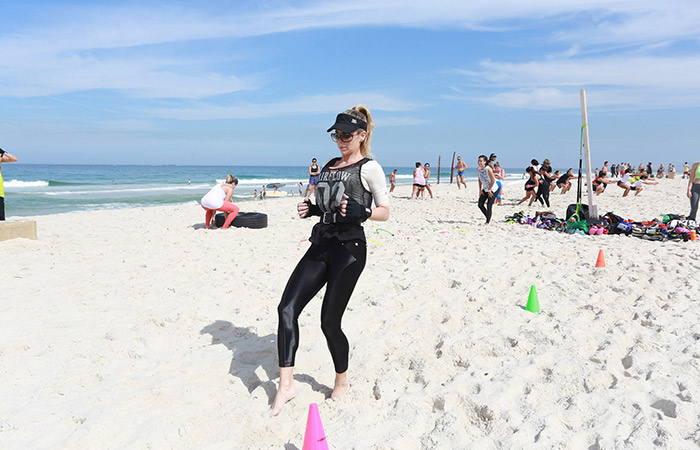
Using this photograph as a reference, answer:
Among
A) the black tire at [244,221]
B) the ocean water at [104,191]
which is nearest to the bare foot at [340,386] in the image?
the black tire at [244,221]

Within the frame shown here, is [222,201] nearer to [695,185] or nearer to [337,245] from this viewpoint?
[337,245]

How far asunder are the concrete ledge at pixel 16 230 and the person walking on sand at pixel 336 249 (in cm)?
717

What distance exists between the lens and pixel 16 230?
8.20m

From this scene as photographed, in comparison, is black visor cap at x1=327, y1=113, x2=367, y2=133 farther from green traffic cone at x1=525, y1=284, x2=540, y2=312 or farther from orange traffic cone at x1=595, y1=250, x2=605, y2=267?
orange traffic cone at x1=595, y1=250, x2=605, y2=267

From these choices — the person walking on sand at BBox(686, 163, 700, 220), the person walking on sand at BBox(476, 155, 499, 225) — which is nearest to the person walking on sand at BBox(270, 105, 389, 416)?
the person walking on sand at BBox(476, 155, 499, 225)

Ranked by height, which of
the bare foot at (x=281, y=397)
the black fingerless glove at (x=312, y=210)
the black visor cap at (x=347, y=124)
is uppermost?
the black visor cap at (x=347, y=124)

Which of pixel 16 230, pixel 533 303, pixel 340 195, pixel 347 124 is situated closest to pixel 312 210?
pixel 340 195

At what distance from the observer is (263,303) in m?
5.25

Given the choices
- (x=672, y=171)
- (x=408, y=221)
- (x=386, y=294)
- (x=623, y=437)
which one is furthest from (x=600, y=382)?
(x=672, y=171)

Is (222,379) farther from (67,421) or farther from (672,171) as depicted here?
(672,171)

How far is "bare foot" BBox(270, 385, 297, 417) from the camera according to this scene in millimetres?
2969

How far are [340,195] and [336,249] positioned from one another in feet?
1.10

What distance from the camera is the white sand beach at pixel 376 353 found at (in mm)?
2754

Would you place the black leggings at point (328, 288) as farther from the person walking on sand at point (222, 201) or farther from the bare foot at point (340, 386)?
the person walking on sand at point (222, 201)
